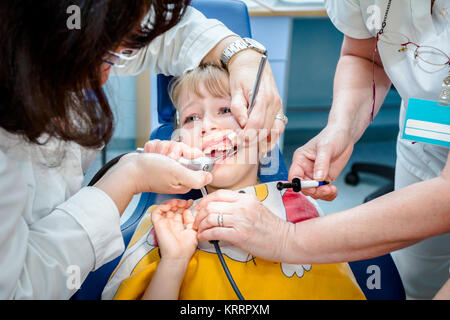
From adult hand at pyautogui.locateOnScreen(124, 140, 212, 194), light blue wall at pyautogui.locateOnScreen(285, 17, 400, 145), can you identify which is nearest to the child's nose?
adult hand at pyautogui.locateOnScreen(124, 140, 212, 194)

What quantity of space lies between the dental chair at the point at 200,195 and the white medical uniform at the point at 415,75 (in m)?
0.13

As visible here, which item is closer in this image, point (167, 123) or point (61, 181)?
point (61, 181)

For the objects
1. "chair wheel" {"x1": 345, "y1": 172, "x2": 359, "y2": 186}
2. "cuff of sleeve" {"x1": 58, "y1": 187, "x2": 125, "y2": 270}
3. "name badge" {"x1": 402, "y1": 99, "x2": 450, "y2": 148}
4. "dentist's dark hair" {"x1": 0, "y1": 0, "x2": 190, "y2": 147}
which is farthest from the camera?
"chair wheel" {"x1": 345, "y1": 172, "x2": 359, "y2": 186}

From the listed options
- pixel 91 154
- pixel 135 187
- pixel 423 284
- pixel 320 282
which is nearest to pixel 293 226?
pixel 320 282

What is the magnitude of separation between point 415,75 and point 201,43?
44 cm

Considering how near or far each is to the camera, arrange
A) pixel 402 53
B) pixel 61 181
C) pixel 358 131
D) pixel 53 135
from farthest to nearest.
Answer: pixel 358 131 → pixel 402 53 → pixel 61 181 → pixel 53 135

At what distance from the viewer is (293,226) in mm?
726

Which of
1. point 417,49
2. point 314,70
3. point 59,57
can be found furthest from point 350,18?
point 314,70

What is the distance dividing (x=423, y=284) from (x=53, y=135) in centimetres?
91

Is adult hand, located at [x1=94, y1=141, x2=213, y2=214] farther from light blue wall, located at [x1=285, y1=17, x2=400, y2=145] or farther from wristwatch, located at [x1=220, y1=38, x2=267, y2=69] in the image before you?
light blue wall, located at [x1=285, y1=17, x2=400, y2=145]

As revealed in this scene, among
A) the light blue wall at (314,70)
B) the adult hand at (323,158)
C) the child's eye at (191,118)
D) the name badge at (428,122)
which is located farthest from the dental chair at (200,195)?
the light blue wall at (314,70)

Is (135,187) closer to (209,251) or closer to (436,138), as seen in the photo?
(209,251)

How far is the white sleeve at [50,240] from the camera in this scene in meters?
0.51

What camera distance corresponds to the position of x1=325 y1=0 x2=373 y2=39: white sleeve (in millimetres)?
871
